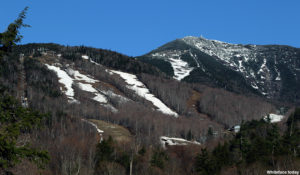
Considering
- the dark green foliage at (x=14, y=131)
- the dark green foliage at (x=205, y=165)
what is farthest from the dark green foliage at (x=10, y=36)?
the dark green foliage at (x=205, y=165)

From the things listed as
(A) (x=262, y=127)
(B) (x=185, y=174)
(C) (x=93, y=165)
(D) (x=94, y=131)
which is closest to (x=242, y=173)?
(B) (x=185, y=174)

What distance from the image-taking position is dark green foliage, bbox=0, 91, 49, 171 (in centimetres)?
1280

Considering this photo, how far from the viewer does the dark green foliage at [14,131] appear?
12797mm

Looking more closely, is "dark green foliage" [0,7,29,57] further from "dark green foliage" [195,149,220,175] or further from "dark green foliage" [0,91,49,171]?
"dark green foliage" [195,149,220,175]

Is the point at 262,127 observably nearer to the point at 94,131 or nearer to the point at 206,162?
the point at 206,162

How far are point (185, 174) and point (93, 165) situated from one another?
2518 centimetres

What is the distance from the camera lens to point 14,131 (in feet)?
43.5

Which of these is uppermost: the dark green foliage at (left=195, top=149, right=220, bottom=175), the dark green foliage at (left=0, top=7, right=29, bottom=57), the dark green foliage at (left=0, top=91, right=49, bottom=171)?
the dark green foliage at (left=0, top=7, right=29, bottom=57)

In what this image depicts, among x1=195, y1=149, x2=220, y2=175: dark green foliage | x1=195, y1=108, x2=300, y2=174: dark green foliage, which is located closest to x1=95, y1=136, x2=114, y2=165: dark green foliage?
x1=195, y1=108, x2=300, y2=174: dark green foliage

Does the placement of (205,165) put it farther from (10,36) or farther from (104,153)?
(10,36)

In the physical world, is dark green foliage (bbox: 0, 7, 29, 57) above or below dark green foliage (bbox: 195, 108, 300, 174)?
above

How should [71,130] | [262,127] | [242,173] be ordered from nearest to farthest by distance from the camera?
[242,173] < [262,127] < [71,130]

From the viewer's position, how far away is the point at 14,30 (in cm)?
1507

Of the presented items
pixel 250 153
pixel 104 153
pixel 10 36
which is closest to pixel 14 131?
pixel 10 36
